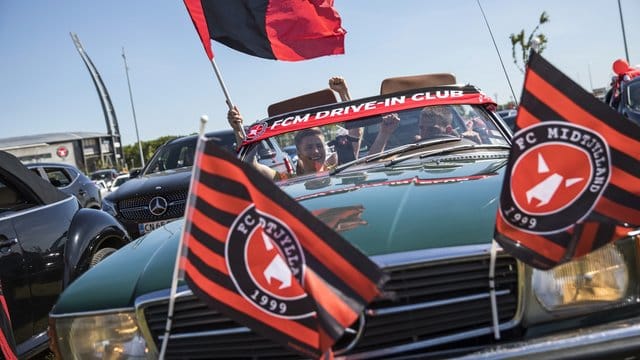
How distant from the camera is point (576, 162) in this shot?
2.15m

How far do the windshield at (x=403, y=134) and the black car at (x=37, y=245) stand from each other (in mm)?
1757

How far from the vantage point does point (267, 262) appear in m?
2.06

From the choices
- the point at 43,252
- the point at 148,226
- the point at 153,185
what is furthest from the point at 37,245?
the point at 153,185

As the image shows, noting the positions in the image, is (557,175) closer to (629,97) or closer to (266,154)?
(266,154)

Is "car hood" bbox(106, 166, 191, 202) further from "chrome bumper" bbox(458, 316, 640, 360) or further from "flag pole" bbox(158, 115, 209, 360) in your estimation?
"chrome bumper" bbox(458, 316, 640, 360)

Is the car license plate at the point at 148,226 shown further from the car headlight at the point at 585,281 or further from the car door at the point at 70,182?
the car headlight at the point at 585,281

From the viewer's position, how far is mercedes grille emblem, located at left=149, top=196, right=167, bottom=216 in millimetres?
8984

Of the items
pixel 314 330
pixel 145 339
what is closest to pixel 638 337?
pixel 314 330

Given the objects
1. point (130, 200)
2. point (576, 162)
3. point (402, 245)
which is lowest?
point (130, 200)

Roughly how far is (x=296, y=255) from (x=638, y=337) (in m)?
1.08

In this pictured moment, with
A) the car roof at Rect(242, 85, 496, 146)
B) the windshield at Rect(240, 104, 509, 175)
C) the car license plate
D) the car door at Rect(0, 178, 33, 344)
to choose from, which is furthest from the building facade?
the windshield at Rect(240, 104, 509, 175)

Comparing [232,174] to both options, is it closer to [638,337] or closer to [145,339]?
[145,339]

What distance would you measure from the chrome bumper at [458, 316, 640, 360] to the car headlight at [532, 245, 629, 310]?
0.61ft

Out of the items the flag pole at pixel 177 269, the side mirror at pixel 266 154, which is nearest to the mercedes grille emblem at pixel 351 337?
the flag pole at pixel 177 269
